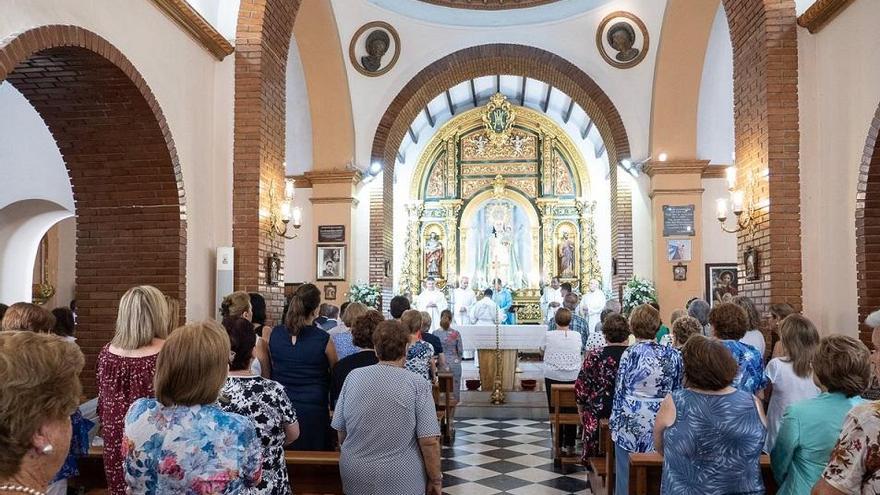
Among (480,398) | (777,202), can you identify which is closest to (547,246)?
(480,398)

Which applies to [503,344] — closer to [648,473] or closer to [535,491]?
[535,491]

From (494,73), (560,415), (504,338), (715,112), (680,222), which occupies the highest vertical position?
(494,73)

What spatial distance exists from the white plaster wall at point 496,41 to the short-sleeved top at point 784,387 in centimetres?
Answer: 976

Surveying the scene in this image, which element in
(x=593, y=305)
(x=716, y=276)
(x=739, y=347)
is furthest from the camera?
(x=593, y=305)

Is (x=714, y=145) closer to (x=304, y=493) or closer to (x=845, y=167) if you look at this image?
(x=845, y=167)

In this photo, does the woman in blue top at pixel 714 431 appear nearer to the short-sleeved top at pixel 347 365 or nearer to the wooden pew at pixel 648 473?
the wooden pew at pixel 648 473

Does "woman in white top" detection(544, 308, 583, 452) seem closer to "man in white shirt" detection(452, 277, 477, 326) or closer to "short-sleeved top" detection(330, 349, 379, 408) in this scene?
"short-sleeved top" detection(330, 349, 379, 408)

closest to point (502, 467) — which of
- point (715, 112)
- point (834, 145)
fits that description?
point (834, 145)

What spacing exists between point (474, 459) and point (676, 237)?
687cm

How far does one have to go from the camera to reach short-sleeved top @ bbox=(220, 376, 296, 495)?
3.06m

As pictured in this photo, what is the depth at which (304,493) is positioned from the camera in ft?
13.8

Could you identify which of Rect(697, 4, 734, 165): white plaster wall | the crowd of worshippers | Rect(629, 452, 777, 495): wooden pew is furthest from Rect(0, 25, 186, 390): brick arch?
Rect(697, 4, 734, 165): white plaster wall

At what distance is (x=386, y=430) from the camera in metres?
3.54

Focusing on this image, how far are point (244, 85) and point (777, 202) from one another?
19.0 feet
